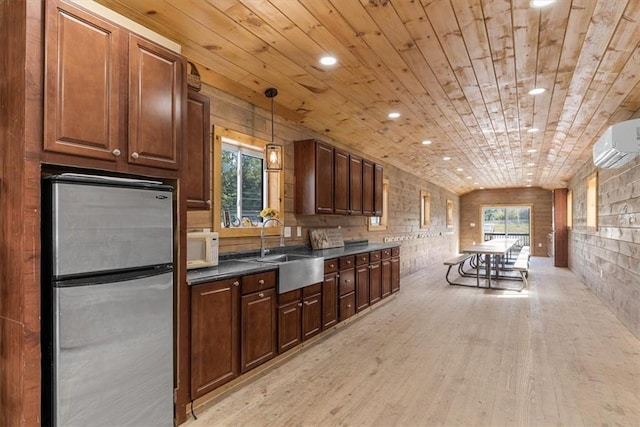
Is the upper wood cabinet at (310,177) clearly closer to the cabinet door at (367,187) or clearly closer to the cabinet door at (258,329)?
the cabinet door at (367,187)

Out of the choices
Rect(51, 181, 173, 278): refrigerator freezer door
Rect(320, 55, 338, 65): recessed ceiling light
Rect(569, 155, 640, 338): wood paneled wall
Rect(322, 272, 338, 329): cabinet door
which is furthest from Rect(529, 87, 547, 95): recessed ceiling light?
Rect(51, 181, 173, 278): refrigerator freezer door

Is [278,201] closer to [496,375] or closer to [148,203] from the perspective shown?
[148,203]

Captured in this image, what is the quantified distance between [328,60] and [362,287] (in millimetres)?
2867

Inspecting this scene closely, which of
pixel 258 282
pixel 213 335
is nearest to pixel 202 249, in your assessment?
pixel 258 282

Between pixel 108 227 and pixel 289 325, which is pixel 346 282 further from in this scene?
pixel 108 227

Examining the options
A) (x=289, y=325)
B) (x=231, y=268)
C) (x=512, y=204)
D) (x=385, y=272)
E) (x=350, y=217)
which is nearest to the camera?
(x=231, y=268)

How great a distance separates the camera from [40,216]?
154 centimetres

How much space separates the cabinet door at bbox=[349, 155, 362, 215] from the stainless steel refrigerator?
128 inches

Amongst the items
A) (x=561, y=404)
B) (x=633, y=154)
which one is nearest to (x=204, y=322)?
(x=561, y=404)

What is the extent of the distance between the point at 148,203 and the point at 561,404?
117 inches

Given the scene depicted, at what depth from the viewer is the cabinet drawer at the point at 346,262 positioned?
13.7 feet

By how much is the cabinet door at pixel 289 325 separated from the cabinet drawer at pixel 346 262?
3.08 feet

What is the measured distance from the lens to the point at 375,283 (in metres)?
5.08

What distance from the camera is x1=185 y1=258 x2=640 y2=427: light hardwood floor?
2.33m
